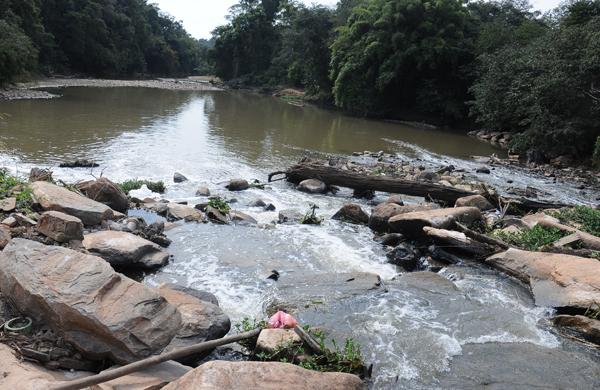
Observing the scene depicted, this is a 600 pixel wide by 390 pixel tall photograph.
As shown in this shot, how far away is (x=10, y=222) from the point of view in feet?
24.2

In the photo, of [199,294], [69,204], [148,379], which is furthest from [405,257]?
[69,204]

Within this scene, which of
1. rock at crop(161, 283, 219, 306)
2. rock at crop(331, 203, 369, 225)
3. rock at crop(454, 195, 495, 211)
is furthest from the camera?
rock at crop(454, 195, 495, 211)

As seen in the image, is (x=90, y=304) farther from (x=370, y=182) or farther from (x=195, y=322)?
(x=370, y=182)

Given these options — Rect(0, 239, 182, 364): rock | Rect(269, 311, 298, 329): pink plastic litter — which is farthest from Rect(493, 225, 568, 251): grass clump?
Rect(0, 239, 182, 364): rock

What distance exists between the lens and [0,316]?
4855mm

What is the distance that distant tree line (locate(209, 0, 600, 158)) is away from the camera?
1858cm

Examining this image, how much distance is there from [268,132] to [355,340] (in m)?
19.0

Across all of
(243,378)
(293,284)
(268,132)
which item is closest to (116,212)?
(293,284)

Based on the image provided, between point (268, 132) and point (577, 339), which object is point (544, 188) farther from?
point (268, 132)

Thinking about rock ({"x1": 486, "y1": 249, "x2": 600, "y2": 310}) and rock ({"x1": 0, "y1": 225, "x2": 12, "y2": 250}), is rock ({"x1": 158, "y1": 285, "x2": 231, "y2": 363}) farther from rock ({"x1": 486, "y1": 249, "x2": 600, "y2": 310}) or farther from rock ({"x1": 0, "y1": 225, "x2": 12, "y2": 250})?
rock ({"x1": 486, "y1": 249, "x2": 600, "y2": 310})

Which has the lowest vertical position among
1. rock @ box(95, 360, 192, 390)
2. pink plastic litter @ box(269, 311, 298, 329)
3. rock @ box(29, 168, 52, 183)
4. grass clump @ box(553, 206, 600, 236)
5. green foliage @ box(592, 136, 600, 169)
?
pink plastic litter @ box(269, 311, 298, 329)

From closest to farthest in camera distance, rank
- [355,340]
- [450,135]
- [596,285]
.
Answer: [355,340], [596,285], [450,135]

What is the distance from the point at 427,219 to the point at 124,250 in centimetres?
524

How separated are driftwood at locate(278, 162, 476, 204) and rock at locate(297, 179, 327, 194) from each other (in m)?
0.14
